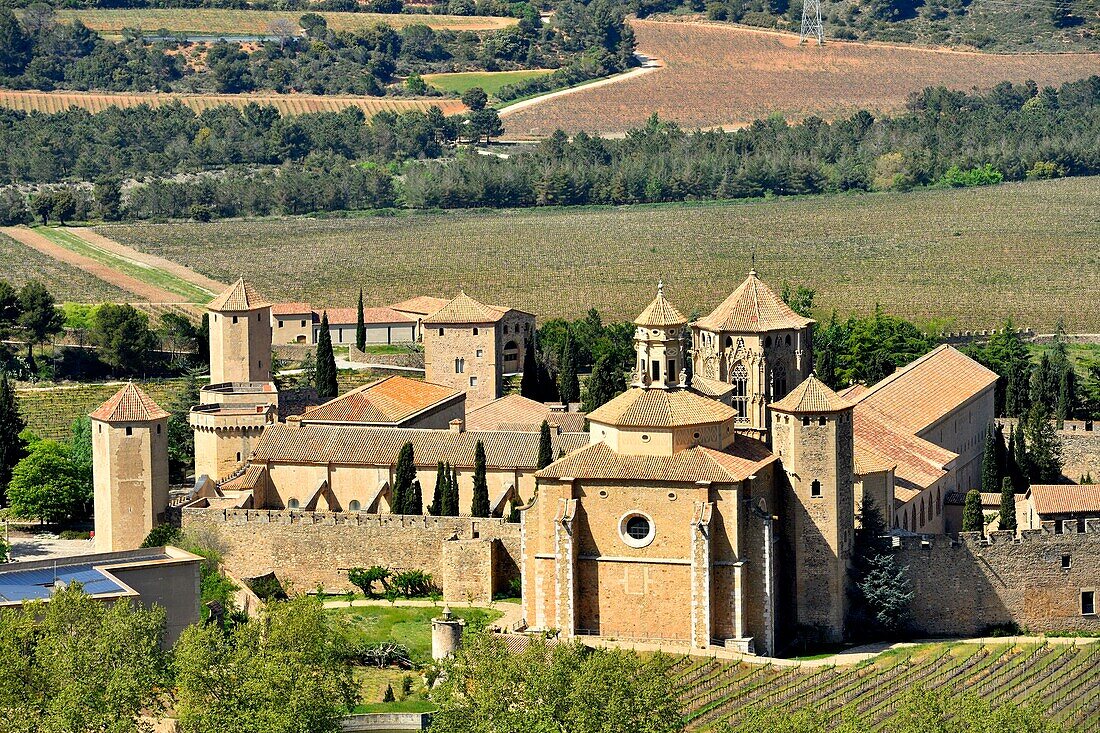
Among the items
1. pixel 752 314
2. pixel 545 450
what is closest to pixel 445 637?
pixel 545 450

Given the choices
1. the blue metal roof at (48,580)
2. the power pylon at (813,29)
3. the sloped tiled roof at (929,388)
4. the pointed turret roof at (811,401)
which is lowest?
the blue metal roof at (48,580)

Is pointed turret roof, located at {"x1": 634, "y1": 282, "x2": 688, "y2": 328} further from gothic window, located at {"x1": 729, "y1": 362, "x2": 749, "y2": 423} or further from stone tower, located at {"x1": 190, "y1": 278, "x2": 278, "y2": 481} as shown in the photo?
stone tower, located at {"x1": 190, "y1": 278, "x2": 278, "y2": 481}

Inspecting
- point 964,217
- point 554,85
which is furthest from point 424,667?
point 554,85

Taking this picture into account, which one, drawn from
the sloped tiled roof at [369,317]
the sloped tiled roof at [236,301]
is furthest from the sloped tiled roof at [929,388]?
the sloped tiled roof at [369,317]

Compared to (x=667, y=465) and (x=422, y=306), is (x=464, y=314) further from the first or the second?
(x=667, y=465)

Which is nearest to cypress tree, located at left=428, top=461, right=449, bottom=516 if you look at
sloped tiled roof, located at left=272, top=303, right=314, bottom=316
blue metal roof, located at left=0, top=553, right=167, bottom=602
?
blue metal roof, located at left=0, top=553, right=167, bottom=602

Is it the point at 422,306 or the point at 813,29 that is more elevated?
the point at 813,29

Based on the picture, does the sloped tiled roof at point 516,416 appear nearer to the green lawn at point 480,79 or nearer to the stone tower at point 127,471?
the stone tower at point 127,471
